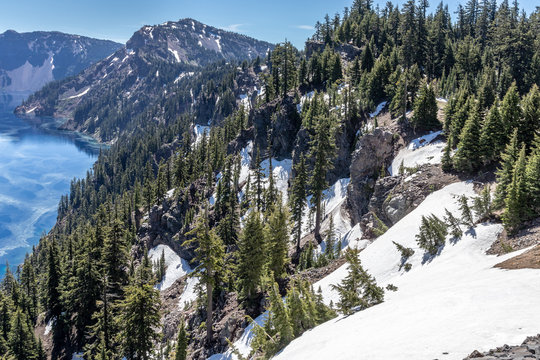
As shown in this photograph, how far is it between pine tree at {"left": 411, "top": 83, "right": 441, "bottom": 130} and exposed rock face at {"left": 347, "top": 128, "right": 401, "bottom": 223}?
3062 mm

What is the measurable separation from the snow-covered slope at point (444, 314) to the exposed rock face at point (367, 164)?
20.4m

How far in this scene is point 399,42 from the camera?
279 ft

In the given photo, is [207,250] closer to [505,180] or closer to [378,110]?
[505,180]

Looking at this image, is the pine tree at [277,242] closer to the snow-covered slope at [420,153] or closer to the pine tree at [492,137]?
the snow-covered slope at [420,153]

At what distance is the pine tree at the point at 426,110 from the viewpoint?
3938cm

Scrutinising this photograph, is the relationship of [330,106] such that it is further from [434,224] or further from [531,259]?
[531,259]

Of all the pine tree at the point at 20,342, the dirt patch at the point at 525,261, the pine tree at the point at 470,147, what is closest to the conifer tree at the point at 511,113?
the pine tree at the point at 470,147

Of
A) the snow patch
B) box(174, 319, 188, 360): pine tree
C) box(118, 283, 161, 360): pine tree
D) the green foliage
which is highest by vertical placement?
the snow patch

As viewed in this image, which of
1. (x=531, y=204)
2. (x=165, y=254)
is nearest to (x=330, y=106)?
(x=165, y=254)

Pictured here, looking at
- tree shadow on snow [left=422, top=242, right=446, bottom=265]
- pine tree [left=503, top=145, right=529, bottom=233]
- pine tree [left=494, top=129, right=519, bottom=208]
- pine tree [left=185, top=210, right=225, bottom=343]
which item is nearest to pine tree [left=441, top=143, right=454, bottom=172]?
pine tree [left=494, top=129, right=519, bottom=208]

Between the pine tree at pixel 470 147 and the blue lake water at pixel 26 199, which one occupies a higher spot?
the pine tree at pixel 470 147

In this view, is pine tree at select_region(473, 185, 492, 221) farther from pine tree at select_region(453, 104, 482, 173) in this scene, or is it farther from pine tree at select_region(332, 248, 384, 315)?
pine tree at select_region(332, 248, 384, 315)

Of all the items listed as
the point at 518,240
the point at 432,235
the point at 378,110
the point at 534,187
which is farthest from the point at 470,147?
the point at 378,110

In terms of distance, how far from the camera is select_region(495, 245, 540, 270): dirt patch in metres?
13.4
